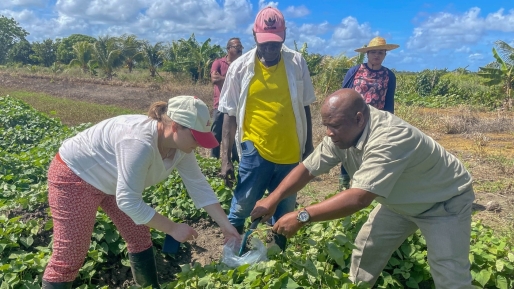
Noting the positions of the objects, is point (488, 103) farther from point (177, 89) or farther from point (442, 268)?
point (442, 268)

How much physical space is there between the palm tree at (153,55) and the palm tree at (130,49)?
0.70 m

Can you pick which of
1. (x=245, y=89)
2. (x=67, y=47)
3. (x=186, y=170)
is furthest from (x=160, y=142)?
(x=67, y=47)

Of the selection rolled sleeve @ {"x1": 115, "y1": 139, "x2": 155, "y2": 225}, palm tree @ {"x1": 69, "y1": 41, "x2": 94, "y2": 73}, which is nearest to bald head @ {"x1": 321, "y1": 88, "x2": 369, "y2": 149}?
rolled sleeve @ {"x1": 115, "y1": 139, "x2": 155, "y2": 225}

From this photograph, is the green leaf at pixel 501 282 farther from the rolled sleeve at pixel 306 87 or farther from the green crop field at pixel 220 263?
the rolled sleeve at pixel 306 87

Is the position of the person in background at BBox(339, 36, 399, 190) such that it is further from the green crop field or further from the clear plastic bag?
the clear plastic bag

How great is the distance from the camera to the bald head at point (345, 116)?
249 cm

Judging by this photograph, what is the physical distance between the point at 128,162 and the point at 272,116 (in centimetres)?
141

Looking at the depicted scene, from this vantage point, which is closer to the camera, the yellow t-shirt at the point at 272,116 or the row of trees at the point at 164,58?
the yellow t-shirt at the point at 272,116

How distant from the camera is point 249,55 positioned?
3.67 metres

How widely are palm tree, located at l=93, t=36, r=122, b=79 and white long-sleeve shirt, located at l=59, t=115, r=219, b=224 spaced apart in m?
27.0

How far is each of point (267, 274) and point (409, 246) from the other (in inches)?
55.2

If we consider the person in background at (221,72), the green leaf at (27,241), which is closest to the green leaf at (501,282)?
the green leaf at (27,241)

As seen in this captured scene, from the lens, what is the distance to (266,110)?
3.59 meters

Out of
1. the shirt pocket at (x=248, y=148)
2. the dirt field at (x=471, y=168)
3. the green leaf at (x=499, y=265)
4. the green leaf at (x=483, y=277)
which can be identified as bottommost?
the dirt field at (x=471, y=168)
